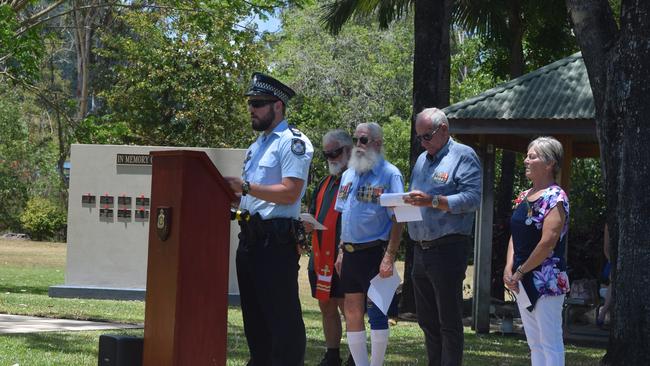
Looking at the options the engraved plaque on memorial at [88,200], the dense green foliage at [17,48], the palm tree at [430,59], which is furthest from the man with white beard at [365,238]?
the dense green foliage at [17,48]

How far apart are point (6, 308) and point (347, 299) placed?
24.0ft

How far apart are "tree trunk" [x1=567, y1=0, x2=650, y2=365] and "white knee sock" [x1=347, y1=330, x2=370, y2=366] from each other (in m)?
1.79

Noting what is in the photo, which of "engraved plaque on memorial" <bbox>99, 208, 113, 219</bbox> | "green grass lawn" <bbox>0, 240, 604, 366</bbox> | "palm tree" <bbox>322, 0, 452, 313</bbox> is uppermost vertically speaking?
"palm tree" <bbox>322, 0, 452, 313</bbox>

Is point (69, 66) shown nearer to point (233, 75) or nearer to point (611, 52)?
point (233, 75)

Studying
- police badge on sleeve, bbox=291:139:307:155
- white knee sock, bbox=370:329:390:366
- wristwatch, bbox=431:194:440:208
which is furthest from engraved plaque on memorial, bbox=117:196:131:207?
police badge on sleeve, bbox=291:139:307:155

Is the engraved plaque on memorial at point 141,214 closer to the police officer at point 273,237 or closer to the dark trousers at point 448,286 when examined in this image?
the dark trousers at point 448,286

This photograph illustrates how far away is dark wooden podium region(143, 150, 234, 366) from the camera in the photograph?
5.39 m

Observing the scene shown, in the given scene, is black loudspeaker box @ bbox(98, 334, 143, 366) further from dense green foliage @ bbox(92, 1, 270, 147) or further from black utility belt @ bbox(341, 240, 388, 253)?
dense green foliage @ bbox(92, 1, 270, 147)

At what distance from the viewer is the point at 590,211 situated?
23.5 metres

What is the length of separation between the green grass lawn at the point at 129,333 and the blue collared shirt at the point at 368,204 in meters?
1.48

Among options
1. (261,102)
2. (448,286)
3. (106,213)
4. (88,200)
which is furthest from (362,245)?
(88,200)

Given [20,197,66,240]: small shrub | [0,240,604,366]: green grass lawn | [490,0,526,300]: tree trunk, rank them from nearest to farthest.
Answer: [0,240,604,366]: green grass lawn < [490,0,526,300]: tree trunk < [20,197,66,240]: small shrub

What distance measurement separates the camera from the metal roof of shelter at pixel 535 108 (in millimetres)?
13344

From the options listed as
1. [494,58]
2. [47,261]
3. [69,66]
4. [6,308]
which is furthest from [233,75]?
[69,66]
